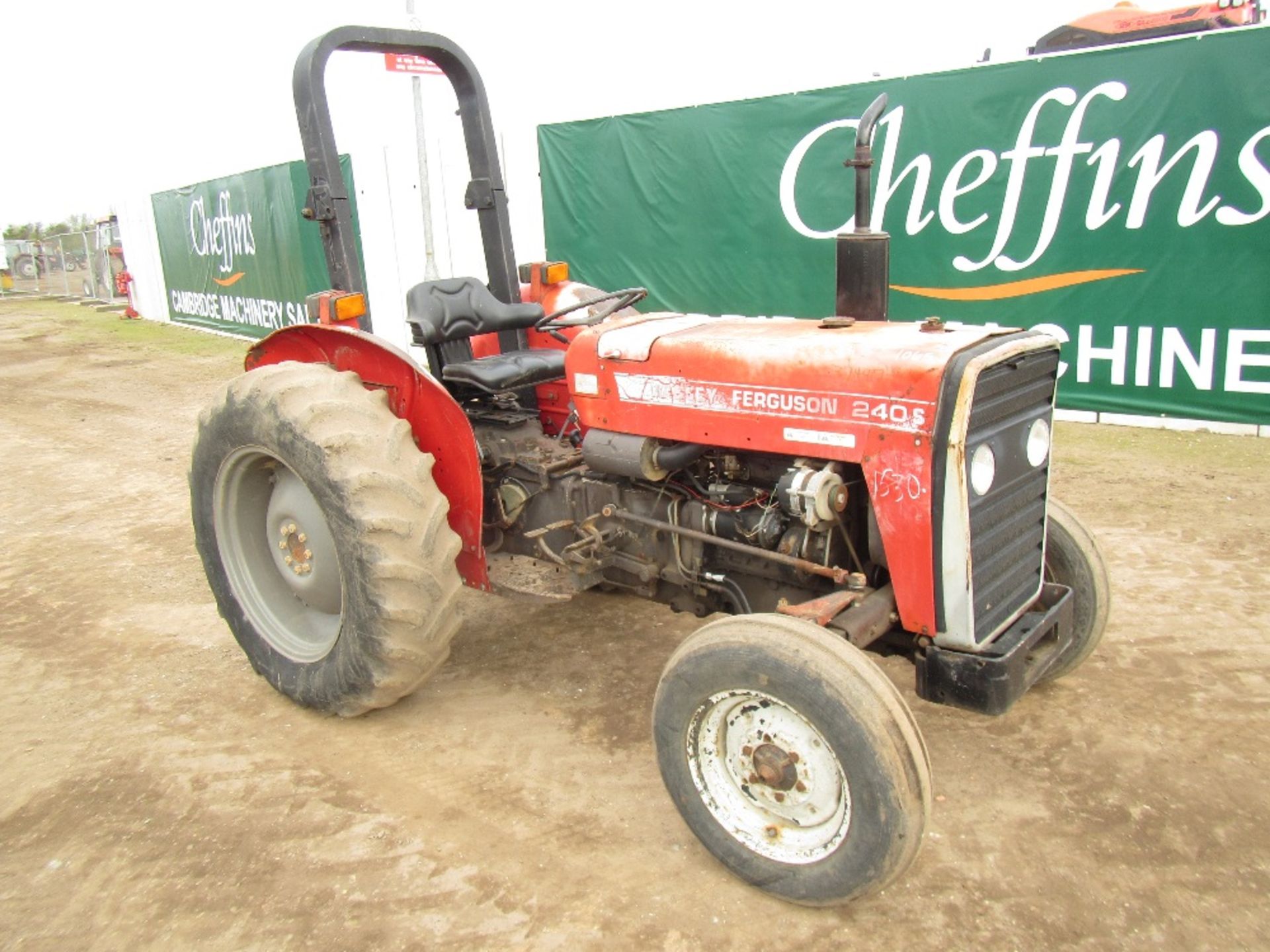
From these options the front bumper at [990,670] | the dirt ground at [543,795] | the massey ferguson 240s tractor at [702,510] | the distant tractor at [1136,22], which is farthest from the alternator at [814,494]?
the distant tractor at [1136,22]

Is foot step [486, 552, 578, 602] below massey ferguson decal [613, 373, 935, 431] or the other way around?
below

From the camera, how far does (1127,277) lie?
22.0 feet

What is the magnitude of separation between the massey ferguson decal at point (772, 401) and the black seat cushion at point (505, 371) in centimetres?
76

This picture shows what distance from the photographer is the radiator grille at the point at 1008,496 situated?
253 centimetres

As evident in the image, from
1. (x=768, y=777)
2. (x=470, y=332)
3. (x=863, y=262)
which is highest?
(x=863, y=262)

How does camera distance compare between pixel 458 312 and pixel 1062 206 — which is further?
pixel 1062 206

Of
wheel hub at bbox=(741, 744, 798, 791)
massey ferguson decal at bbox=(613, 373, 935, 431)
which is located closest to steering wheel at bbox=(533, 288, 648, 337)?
massey ferguson decal at bbox=(613, 373, 935, 431)

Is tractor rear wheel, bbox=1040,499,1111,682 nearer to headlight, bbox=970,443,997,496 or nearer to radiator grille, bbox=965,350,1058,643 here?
radiator grille, bbox=965,350,1058,643

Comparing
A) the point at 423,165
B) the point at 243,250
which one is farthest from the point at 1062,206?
the point at 243,250

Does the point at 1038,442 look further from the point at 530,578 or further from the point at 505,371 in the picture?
the point at 505,371

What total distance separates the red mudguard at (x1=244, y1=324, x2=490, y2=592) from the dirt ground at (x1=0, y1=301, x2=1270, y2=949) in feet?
2.02

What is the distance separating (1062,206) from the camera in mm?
6820

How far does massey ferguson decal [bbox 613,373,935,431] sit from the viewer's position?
2455 mm

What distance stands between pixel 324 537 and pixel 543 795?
1188 mm
